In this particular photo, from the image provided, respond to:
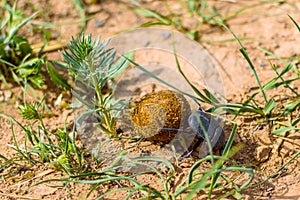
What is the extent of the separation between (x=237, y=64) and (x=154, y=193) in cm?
125

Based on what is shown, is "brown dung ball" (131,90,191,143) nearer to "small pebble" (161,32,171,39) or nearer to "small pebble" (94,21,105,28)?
"small pebble" (161,32,171,39)

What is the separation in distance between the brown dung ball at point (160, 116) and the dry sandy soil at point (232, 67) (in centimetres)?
19

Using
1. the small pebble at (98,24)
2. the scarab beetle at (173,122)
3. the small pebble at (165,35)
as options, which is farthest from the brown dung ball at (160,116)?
the small pebble at (98,24)

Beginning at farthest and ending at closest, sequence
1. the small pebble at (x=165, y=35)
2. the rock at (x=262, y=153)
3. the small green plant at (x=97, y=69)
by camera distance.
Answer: the small pebble at (x=165, y=35)
the rock at (x=262, y=153)
the small green plant at (x=97, y=69)

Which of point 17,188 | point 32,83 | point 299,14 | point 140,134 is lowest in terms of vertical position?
point 17,188

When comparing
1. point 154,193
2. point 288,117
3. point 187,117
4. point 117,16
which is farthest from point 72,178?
point 117,16

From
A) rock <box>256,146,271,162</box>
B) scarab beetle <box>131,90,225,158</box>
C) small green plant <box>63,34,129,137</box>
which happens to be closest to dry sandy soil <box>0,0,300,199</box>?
rock <box>256,146,271,162</box>

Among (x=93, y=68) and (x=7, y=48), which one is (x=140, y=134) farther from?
(x=7, y=48)

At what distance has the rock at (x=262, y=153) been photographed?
106 inches

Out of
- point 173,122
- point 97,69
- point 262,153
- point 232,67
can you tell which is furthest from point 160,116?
point 232,67

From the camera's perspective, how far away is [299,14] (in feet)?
11.6

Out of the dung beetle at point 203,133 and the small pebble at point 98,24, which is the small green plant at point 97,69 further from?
the small pebble at point 98,24

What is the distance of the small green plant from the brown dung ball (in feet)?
0.43

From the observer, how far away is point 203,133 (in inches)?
105
